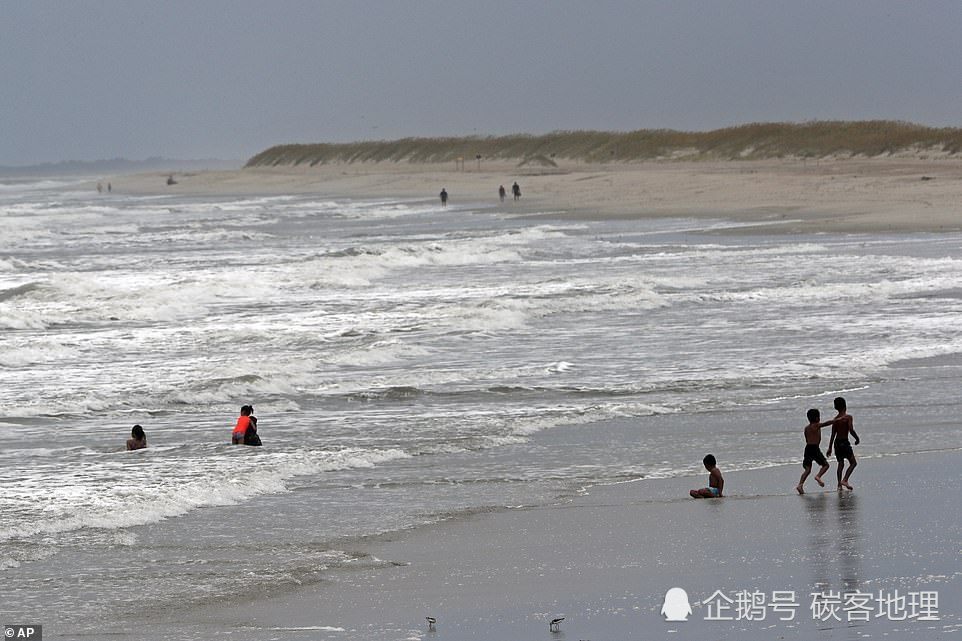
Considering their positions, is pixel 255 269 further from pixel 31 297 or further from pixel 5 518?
pixel 5 518

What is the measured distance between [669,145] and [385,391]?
9950 centimetres

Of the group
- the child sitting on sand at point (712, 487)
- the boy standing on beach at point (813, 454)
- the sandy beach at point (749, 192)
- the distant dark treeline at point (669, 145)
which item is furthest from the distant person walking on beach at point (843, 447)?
the distant dark treeline at point (669, 145)

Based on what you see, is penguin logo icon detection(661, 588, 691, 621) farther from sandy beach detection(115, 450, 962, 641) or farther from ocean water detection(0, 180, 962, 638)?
ocean water detection(0, 180, 962, 638)

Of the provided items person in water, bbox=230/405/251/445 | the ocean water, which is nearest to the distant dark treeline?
the ocean water

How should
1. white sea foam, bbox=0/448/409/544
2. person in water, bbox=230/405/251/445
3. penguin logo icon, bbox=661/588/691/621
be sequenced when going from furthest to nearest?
person in water, bbox=230/405/251/445
white sea foam, bbox=0/448/409/544
penguin logo icon, bbox=661/588/691/621

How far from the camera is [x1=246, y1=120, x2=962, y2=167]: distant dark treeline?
89000mm

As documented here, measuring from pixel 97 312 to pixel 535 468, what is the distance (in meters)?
14.3

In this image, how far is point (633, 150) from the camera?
113m

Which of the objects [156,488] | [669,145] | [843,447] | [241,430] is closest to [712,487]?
[843,447]

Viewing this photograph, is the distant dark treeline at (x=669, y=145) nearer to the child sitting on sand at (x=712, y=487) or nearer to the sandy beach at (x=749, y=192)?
the sandy beach at (x=749, y=192)

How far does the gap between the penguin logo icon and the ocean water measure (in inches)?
80.0

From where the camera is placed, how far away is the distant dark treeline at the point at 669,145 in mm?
89000

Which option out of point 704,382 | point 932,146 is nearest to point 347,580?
point 704,382

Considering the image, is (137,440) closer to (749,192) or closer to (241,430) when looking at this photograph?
(241,430)
